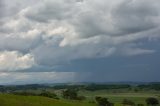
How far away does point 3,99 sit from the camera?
429 feet

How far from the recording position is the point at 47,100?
148000mm

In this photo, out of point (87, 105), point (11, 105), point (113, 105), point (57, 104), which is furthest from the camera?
point (113, 105)

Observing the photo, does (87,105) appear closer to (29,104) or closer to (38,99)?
(38,99)

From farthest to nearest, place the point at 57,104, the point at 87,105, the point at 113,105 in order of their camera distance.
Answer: the point at 113,105, the point at 87,105, the point at 57,104

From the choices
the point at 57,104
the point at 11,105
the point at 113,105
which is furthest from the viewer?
the point at 113,105

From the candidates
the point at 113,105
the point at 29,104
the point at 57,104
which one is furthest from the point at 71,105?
the point at 113,105

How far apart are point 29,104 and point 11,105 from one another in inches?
323

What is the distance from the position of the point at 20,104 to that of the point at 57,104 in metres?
21.4

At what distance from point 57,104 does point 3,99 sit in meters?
23.6

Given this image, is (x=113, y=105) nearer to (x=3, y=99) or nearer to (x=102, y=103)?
Answer: (x=102, y=103)

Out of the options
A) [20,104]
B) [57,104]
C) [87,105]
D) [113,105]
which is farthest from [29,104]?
[113,105]

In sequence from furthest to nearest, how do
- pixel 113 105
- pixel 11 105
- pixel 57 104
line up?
pixel 113 105, pixel 57 104, pixel 11 105

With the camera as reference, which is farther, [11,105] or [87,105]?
[87,105]

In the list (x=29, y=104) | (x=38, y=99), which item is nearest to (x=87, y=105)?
(x=38, y=99)
